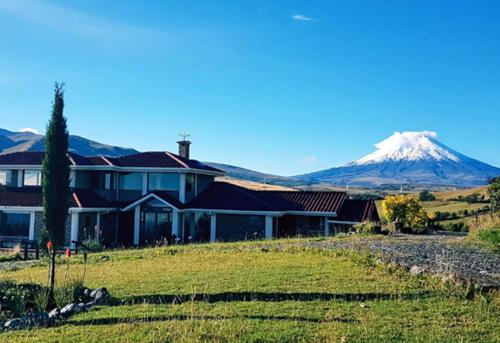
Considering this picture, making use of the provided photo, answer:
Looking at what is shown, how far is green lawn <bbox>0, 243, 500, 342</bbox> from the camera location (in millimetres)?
7383

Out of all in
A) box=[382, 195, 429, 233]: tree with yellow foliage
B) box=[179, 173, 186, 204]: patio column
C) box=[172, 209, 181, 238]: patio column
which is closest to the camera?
box=[382, 195, 429, 233]: tree with yellow foliage

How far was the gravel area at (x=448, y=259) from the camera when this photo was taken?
37.3 ft

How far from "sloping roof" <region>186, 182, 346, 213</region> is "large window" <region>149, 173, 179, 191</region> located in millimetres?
1584

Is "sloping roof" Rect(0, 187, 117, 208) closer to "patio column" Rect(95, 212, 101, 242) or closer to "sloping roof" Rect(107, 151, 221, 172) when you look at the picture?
"patio column" Rect(95, 212, 101, 242)

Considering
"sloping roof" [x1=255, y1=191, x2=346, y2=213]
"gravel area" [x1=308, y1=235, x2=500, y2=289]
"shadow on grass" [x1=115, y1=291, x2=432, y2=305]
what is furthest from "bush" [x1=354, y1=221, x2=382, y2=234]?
"shadow on grass" [x1=115, y1=291, x2=432, y2=305]

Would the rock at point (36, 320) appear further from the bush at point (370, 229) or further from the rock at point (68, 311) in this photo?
the bush at point (370, 229)

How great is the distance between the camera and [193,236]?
102 feet

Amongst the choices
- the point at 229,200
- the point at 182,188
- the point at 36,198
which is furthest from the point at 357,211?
the point at 36,198

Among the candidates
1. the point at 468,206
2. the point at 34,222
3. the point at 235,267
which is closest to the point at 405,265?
the point at 235,267

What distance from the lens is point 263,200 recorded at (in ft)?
105

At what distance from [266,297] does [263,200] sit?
22.1m

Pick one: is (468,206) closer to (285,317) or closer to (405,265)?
(405,265)

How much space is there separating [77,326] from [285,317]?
320 cm

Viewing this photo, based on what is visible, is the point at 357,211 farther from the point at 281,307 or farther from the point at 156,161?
the point at 281,307
